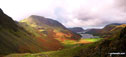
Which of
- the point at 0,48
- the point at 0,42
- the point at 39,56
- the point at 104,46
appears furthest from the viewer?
the point at 0,42

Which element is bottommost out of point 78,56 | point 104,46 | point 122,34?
point 78,56

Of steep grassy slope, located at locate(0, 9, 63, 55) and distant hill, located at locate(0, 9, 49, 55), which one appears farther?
steep grassy slope, located at locate(0, 9, 63, 55)

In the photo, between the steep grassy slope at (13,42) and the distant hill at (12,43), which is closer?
the distant hill at (12,43)

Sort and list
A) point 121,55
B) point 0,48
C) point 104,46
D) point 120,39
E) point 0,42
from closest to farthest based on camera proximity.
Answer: point 121,55 < point 120,39 < point 104,46 < point 0,48 < point 0,42

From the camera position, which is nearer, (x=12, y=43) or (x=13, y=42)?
(x=12, y=43)

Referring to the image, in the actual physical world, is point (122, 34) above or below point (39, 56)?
above

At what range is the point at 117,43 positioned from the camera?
3597cm

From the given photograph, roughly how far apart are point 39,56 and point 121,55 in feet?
108

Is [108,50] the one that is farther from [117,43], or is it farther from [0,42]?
[0,42]

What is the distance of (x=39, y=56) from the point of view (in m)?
48.7

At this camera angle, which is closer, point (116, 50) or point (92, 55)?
point (116, 50)

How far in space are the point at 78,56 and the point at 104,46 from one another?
10.2m

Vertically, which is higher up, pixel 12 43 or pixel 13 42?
pixel 13 42

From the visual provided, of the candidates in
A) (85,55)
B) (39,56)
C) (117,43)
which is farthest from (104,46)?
(39,56)
